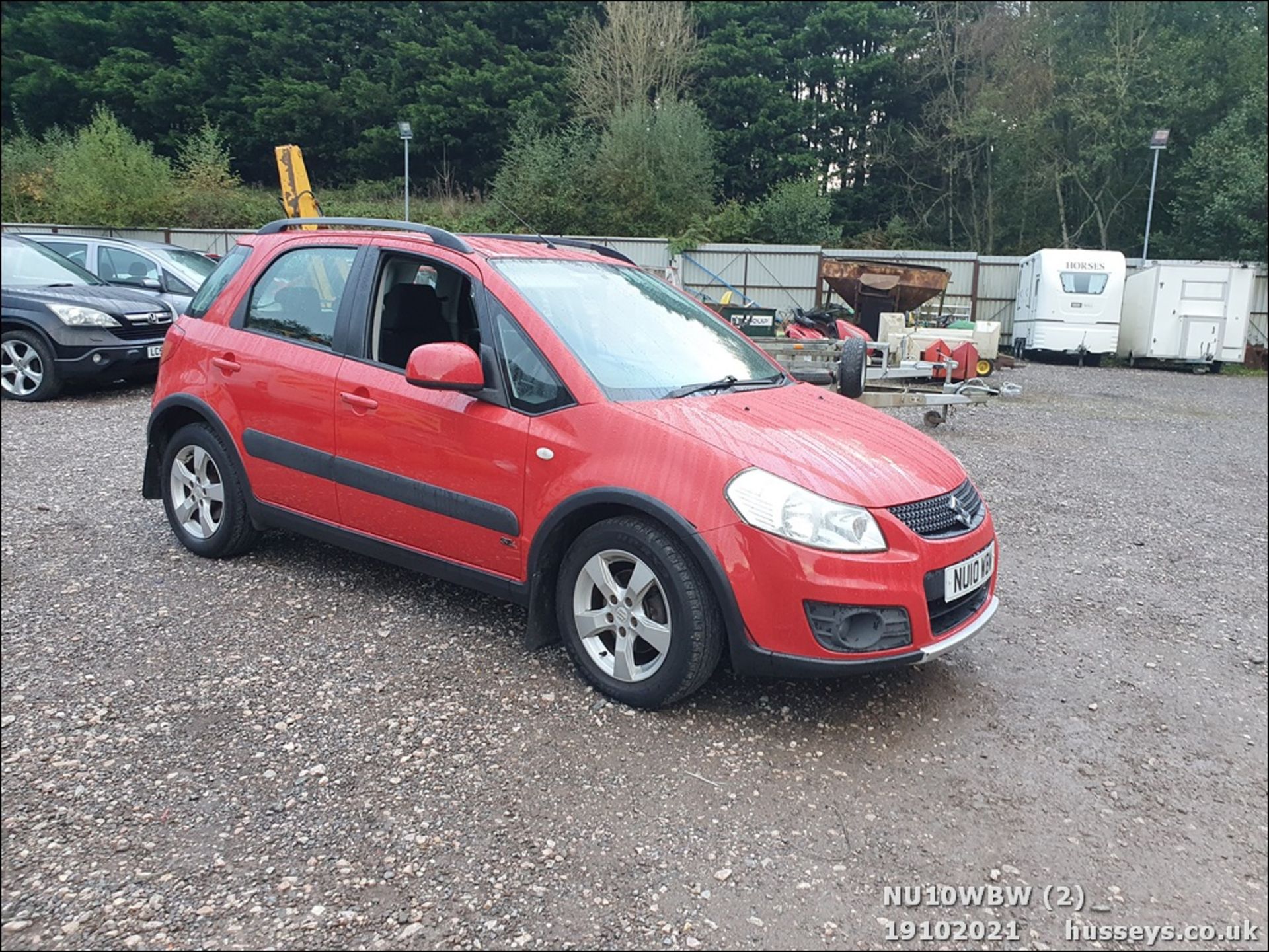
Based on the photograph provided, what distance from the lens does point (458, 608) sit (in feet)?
13.8

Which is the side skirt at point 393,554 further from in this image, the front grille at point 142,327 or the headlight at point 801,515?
the front grille at point 142,327

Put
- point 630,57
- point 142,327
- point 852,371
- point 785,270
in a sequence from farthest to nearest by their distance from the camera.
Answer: point 630,57, point 785,270, point 142,327, point 852,371

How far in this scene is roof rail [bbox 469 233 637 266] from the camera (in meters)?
4.32

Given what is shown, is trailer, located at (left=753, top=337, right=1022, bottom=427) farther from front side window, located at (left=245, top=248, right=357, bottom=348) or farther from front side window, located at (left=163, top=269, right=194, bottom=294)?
front side window, located at (left=163, top=269, right=194, bottom=294)

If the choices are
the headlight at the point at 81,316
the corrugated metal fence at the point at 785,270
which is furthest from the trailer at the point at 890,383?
the corrugated metal fence at the point at 785,270

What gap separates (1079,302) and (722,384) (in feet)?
63.3

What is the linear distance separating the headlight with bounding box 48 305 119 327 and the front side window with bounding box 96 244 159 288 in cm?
259

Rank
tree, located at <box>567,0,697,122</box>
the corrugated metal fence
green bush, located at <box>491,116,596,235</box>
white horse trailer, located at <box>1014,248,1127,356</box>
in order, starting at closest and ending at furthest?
white horse trailer, located at <box>1014,248,1127,356</box>, the corrugated metal fence, green bush, located at <box>491,116,596,235</box>, tree, located at <box>567,0,697,122</box>

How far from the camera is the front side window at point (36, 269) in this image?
1.50 m

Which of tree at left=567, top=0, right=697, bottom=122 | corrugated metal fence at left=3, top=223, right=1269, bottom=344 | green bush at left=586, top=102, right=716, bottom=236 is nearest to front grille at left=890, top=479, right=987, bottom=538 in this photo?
corrugated metal fence at left=3, top=223, right=1269, bottom=344

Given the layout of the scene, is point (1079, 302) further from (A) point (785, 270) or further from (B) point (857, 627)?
(B) point (857, 627)

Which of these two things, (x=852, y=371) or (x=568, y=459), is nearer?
(x=568, y=459)

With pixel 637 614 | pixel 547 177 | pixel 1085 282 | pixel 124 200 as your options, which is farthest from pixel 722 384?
pixel 547 177

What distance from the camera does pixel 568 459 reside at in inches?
133
